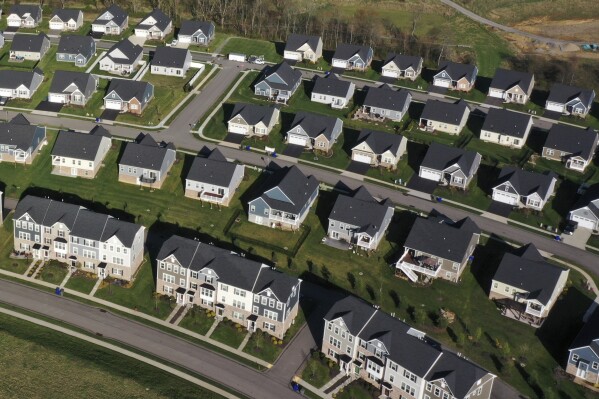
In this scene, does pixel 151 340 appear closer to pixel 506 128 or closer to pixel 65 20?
pixel 506 128

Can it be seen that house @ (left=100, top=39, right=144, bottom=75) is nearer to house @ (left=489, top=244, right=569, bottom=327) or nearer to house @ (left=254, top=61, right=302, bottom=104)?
house @ (left=254, top=61, right=302, bottom=104)

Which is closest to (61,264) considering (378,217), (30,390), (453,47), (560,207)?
(30,390)

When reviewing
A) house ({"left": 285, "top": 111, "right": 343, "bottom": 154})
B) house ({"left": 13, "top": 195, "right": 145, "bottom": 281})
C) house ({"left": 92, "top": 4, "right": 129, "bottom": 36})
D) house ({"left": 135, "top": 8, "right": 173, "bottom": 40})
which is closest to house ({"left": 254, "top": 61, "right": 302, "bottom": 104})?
house ({"left": 285, "top": 111, "right": 343, "bottom": 154})

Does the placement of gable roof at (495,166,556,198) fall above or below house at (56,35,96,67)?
above

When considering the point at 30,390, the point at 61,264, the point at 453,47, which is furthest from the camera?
the point at 453,47

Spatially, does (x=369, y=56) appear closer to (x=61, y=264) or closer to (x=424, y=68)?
(x=424, y=68)

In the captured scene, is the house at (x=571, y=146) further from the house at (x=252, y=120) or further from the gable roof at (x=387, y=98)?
the house at (x=252, y=120)

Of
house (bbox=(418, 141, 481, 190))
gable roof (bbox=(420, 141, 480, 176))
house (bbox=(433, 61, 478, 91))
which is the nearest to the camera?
house (bbox=(418, 141, 481, 190))
